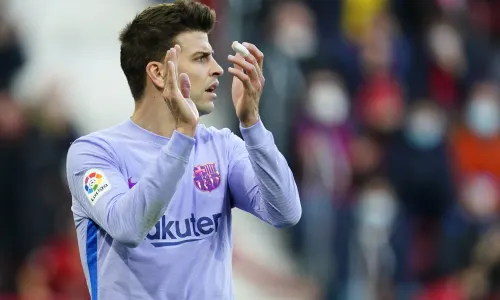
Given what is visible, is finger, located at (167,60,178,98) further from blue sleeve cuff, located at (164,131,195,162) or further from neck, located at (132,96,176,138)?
neck, located at (132,96,176,138)

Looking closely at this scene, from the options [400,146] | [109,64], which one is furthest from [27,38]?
[400,146]

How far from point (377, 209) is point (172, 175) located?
6.22 m

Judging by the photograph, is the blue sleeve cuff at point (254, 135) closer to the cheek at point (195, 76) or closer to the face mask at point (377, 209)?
the cheek at point (195, 76)

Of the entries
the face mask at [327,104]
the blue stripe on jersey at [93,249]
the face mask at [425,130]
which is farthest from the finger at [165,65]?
the face mask at [425,130]

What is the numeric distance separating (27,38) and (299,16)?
97.4 inches

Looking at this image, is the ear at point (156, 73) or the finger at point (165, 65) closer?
the finger at point (165, 65)

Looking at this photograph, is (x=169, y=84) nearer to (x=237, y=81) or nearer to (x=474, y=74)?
(x=237, y=81)

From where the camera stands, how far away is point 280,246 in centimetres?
959

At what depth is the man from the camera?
3.86 meters

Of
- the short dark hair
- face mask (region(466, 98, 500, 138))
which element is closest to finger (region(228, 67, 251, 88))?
the short dark hair

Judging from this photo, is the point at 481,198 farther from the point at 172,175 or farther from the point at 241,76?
the point at 172,175

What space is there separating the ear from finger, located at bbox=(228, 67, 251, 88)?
411 mm

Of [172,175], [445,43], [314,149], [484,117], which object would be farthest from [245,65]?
[445,43]

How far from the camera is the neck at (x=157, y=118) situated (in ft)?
14.1
